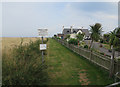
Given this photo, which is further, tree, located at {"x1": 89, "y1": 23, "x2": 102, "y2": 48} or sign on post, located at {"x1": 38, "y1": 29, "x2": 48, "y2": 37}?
tree, located at {"x1": 89, "y1": 23, "x2": 102, "y2": 48}

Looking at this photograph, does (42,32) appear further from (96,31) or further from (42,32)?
(96,31)

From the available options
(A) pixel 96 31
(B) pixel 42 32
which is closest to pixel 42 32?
(B) pixel 42 32

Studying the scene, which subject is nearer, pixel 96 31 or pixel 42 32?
pixel 42 32

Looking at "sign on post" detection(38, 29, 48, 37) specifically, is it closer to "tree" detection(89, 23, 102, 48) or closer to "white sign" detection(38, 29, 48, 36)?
"white sign" detection(38, 29, 48, 36)

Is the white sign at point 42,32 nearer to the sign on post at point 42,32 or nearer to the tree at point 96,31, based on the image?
the sign on post at point 42,32

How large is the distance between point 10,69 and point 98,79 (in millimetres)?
4268

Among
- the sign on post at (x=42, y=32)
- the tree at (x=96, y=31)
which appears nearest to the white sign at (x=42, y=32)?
the sign on post at (x=42, y=32)

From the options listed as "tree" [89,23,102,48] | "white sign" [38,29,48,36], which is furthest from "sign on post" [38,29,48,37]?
"tree" [89,23,102,48]

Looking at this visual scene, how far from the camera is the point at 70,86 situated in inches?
145

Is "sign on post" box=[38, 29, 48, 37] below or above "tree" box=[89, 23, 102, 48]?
below

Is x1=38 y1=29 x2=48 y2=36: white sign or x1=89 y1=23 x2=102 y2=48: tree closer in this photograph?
x1=38 y1=29 x2=48 y2=36: white sign

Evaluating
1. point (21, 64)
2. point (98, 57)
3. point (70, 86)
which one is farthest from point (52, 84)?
point (98, 57)

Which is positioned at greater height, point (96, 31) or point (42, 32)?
point (96, 31)

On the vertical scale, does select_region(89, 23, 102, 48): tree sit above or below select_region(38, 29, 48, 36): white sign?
above
